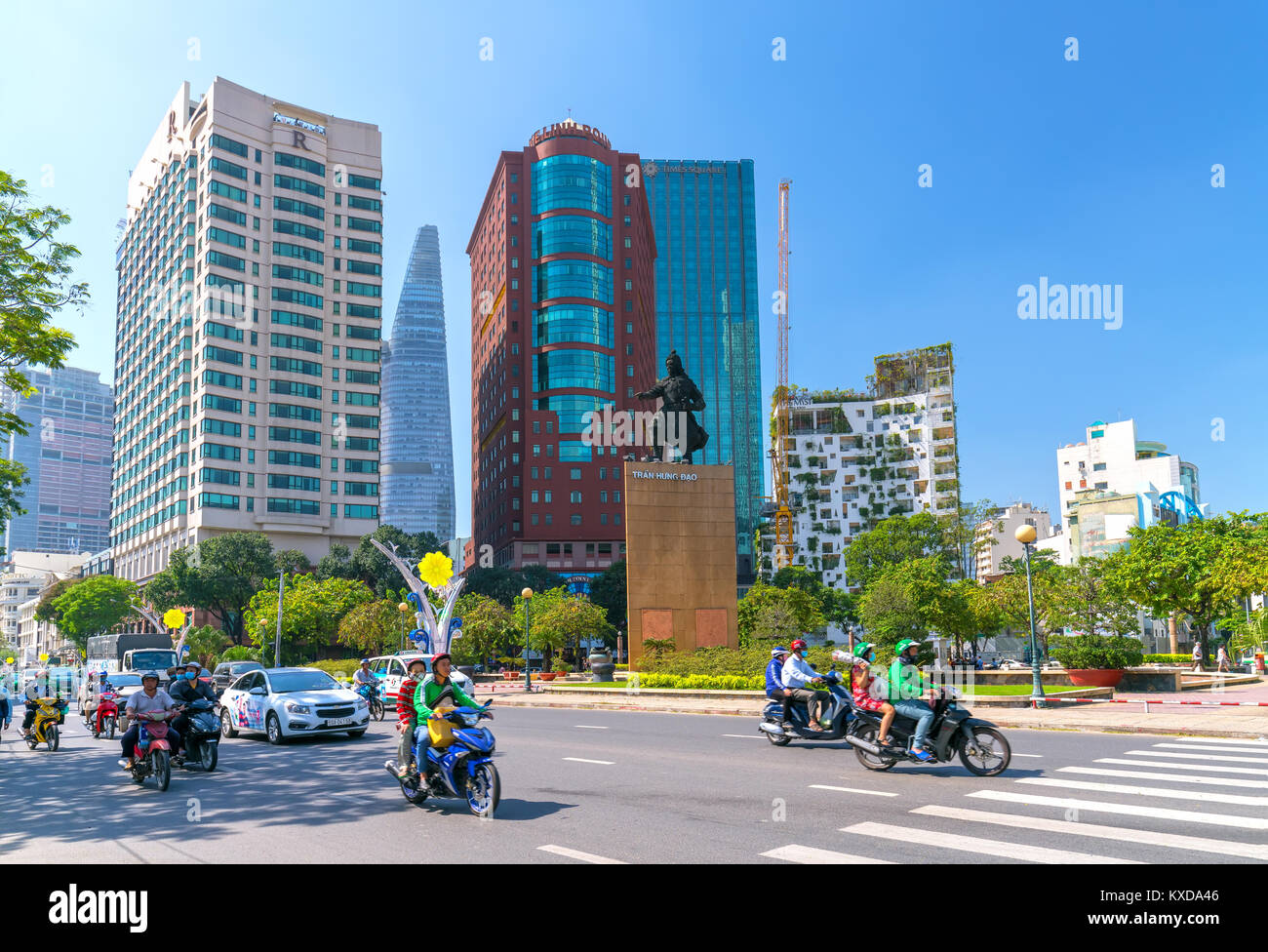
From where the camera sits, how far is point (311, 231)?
10006 centimetres

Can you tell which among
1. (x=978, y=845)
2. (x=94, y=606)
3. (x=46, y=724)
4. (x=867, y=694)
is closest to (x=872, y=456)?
(x=94, y=606)

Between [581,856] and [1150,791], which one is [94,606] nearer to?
[581,856]

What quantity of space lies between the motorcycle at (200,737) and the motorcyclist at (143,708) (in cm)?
41

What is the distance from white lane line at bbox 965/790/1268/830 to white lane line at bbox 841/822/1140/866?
6.58 ft

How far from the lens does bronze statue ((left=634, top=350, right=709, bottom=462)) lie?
36969mm

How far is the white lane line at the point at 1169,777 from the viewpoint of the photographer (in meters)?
10.6

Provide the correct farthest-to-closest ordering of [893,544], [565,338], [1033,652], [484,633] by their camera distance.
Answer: [565,338] < [893,544] < [484,633] < [1033,652]

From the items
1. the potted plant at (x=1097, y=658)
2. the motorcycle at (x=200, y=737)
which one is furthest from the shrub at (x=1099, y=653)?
the motorcycle at (x=200, y=737)

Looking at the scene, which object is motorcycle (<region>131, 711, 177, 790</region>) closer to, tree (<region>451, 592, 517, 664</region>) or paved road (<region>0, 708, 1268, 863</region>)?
paved road (<region>0, 708, 1268, 863</region>)

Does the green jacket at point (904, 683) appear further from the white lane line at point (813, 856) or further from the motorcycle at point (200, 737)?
the motorcycle at point (200, 737)

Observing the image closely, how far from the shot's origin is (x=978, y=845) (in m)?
7.59

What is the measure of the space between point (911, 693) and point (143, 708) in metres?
11.1
